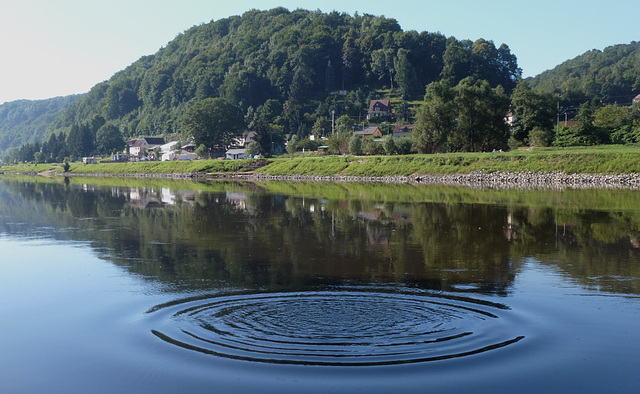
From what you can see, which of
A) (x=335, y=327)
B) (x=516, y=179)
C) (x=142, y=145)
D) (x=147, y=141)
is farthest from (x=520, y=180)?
(x=147, y=141)

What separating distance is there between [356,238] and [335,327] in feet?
44.0

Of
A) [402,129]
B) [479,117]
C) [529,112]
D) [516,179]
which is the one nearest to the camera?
[516,179]

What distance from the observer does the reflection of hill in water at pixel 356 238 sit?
17953mm

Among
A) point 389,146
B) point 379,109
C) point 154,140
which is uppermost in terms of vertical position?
point 379,109

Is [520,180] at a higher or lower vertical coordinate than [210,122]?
lower

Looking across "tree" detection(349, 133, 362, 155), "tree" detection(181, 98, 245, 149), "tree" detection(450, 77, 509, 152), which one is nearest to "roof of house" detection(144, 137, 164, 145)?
"tree" detection(181, 98, 245, 149)

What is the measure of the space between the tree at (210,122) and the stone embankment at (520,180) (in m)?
65.8

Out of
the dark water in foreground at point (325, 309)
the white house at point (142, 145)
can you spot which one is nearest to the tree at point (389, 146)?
the dark water in foreground at point (325, 309)

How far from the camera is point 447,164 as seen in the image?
260ft

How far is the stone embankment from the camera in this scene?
59.9 m

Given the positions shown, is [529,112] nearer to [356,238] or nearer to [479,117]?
[479,117]

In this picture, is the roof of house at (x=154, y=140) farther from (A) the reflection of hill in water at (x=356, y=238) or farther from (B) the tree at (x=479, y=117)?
(A) the reflection of hill in water at (x=356, y=238)

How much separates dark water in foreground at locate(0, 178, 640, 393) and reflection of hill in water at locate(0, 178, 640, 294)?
15 cm

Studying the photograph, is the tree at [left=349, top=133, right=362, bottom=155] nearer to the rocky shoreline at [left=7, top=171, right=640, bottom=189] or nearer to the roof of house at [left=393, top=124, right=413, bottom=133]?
the rocky shoreline at [left=7, top=171, right=640, bottom=189]
